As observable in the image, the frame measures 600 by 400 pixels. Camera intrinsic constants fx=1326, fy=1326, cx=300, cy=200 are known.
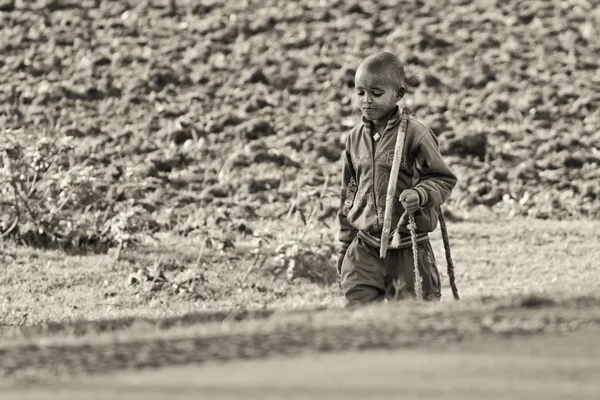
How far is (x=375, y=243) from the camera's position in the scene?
236 inches

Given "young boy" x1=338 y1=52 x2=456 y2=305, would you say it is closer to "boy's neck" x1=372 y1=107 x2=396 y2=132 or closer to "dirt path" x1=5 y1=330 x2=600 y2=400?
"boy's neck" x1=372 y1=107 x2=396 y2=132

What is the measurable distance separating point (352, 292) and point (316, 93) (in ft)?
29.6

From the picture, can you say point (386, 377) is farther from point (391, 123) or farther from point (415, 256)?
point (391, 123)

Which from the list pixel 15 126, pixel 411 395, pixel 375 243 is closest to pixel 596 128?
pixel 15 126

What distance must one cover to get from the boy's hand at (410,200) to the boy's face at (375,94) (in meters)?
0.48

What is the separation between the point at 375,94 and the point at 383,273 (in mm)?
812

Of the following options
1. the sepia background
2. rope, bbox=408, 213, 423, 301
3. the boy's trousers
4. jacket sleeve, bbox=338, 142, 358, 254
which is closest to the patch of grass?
the sepia background

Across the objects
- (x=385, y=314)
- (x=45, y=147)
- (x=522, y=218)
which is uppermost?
Answer: (x=385, y=314)

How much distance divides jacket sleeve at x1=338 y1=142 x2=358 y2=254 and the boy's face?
0.91ft

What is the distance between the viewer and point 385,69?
5992mm

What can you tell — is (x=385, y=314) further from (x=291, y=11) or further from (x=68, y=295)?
(x=291, y=11)

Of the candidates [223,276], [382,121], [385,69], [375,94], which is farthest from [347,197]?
[223,276]

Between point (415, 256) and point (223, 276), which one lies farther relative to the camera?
point (223, 276)

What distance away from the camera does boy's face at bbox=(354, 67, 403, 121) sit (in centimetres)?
596
